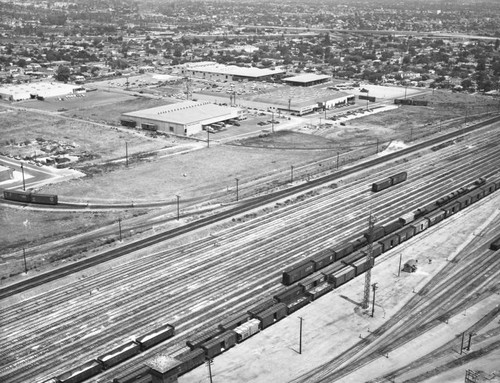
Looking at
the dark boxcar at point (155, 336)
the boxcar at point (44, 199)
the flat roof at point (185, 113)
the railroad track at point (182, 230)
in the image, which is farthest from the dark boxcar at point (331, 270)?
the flat roof at point (185, 113)

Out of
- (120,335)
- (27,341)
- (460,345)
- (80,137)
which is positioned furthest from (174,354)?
(80,137)

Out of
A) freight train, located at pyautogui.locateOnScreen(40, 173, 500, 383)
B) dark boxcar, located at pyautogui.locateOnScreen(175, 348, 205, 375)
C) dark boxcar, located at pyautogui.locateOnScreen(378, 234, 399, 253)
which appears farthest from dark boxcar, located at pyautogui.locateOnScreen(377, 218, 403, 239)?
dark boxcar, located at pyautogui.locateOnScreen(175, 348, 205, 375)

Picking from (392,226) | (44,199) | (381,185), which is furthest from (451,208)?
(44,199)

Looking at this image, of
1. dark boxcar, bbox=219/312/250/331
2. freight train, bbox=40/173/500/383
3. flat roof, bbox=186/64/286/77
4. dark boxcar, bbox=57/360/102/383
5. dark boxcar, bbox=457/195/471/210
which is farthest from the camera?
flat roof, bbox=186/64/286/77

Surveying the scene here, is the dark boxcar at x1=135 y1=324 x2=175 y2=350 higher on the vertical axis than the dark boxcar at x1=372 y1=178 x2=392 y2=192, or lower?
lower

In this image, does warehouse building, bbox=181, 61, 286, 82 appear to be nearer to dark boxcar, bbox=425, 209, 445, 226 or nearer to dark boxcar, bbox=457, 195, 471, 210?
dark boxcar, bbox=457, 195, 471, 210

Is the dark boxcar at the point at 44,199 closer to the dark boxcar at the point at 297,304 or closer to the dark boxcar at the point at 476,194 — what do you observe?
the dark boxcar at the point at 297,304

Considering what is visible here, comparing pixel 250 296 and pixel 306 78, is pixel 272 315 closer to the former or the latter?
pixel 250 296

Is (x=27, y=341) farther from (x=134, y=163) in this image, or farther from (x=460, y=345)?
(x=134, y=163)
